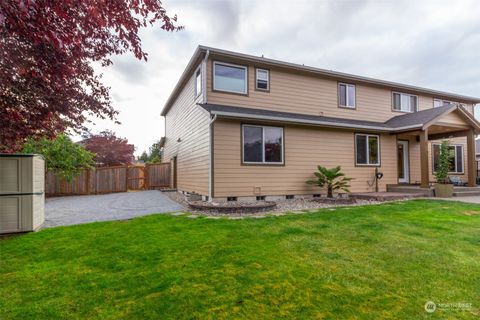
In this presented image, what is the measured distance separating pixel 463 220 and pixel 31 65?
832 cm

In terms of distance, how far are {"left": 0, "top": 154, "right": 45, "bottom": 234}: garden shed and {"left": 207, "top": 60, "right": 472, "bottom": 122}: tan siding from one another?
5.61m

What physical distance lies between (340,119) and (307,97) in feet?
6.00

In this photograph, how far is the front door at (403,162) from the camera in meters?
12.5

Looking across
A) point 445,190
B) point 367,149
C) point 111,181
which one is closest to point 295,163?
point 367,149

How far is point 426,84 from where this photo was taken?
19.0 metres

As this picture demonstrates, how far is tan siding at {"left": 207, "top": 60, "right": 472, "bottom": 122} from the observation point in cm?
960

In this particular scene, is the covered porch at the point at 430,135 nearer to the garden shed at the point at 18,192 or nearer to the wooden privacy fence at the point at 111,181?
the garden shed at the point at 18,192

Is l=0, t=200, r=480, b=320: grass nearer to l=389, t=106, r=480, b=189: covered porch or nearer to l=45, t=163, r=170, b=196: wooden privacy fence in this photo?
l=389, t=106, r=480, b=189: covered porch

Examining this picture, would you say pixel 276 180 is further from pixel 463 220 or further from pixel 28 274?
pixel 28 274

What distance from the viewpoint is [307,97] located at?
1086 cm

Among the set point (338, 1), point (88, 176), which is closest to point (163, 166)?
point (88, 176)

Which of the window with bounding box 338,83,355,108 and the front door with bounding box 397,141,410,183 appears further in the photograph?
the front door with bounding box 397,141,410,183

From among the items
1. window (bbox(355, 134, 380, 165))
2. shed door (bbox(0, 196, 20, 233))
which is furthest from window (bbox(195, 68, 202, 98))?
window (bbox(355, 134, 380, 165))

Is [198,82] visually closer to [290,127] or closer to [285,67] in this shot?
[285,67]
